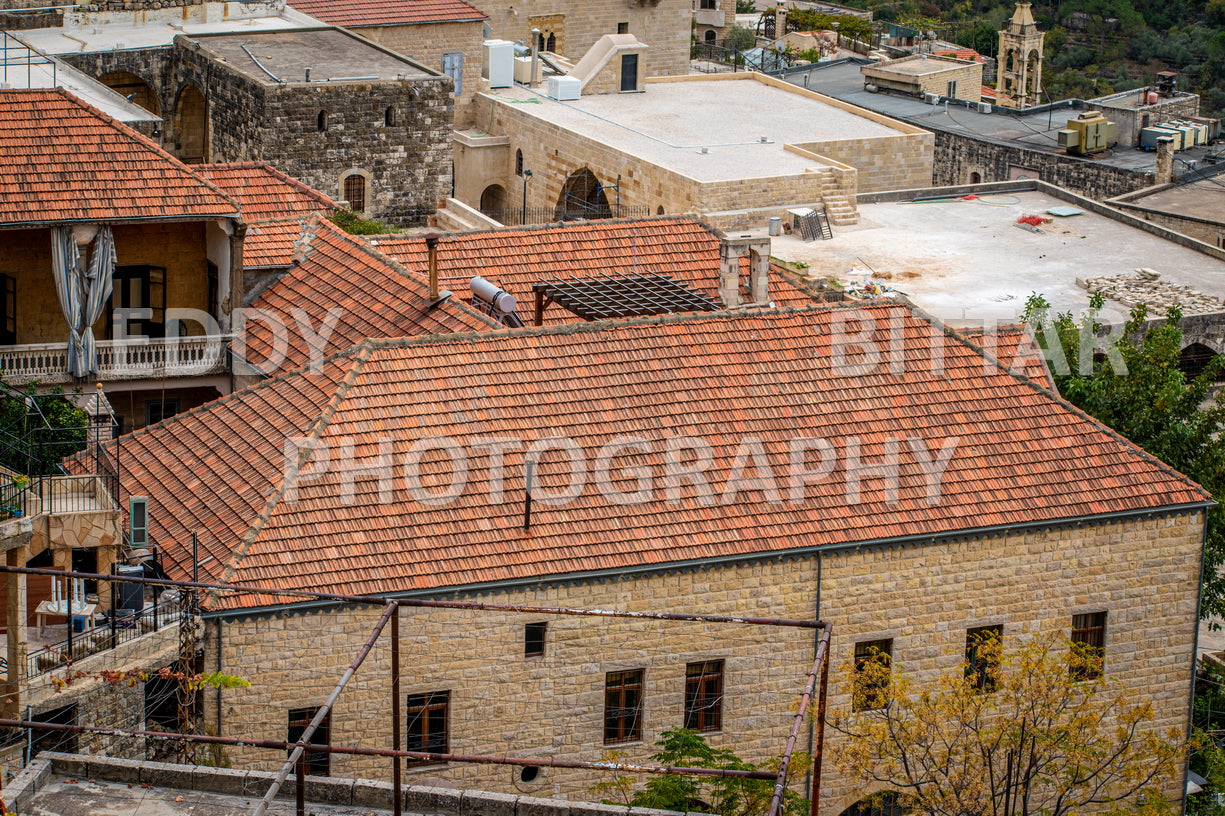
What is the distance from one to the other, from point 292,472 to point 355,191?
26.3 metres

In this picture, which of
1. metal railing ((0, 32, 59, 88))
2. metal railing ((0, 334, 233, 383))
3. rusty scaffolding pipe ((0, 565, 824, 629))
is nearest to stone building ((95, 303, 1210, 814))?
rusty scaffolding pipe ((0, 565, 824, 629))

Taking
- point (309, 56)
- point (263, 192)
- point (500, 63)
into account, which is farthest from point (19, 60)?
point (500, 63)

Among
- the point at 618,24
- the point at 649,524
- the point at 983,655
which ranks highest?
the point at 618,24

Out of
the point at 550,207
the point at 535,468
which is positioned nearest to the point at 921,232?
the point at 550,207

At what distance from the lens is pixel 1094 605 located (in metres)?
37.9

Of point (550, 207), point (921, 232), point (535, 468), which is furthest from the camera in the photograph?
point (550, 207)

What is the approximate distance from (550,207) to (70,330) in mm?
26006

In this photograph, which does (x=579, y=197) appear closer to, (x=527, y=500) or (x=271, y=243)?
(x=271, y=243)

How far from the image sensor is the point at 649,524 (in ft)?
115

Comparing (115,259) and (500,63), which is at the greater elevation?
(500,63)

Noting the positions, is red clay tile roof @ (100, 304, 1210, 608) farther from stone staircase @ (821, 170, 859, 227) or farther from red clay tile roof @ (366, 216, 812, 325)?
stone staircase @ (821, 170, 859, 227)

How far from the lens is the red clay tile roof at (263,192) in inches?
1832

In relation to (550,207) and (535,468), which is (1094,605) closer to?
(535,468)

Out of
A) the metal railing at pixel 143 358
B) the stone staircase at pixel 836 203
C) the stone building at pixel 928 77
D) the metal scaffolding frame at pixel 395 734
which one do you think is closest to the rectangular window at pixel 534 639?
the metal scaffolding frame at pixel 395 734
